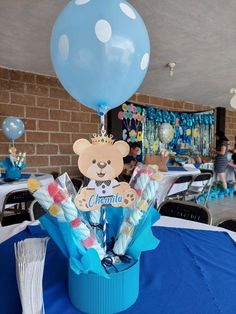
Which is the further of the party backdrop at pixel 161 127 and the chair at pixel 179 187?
the party backdrop at pixel 161 127

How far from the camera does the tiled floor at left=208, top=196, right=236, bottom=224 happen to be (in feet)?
12.5

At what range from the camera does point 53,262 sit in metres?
0.84

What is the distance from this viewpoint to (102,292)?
0.61 metres

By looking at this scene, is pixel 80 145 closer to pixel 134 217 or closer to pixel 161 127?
pixel 134 217

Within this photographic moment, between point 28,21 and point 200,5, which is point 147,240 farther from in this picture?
point 28,21

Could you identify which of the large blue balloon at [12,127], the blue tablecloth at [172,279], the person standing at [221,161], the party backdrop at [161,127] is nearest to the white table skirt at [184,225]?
the blue tablecloth at [172,279]

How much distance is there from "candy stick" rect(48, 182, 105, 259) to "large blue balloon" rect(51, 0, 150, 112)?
0.36 m

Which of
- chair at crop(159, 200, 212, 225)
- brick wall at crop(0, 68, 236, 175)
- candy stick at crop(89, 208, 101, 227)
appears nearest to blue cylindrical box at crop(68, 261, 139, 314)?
candy stick at crop(89, 208, 101, 227)

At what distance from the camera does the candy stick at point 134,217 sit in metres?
0.68

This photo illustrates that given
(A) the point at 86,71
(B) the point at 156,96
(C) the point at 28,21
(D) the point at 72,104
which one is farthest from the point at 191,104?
(A) the point at 86,71

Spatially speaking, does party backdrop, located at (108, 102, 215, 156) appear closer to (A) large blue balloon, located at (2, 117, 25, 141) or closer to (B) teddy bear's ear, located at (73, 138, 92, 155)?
(A) large blue balloon, located at (2, 117, 25, 141)

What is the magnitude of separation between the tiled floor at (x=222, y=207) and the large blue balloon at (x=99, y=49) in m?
3.27

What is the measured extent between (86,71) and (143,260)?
64 cm

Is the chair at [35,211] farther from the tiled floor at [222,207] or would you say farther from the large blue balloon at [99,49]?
the tiled floor at [222,207]
